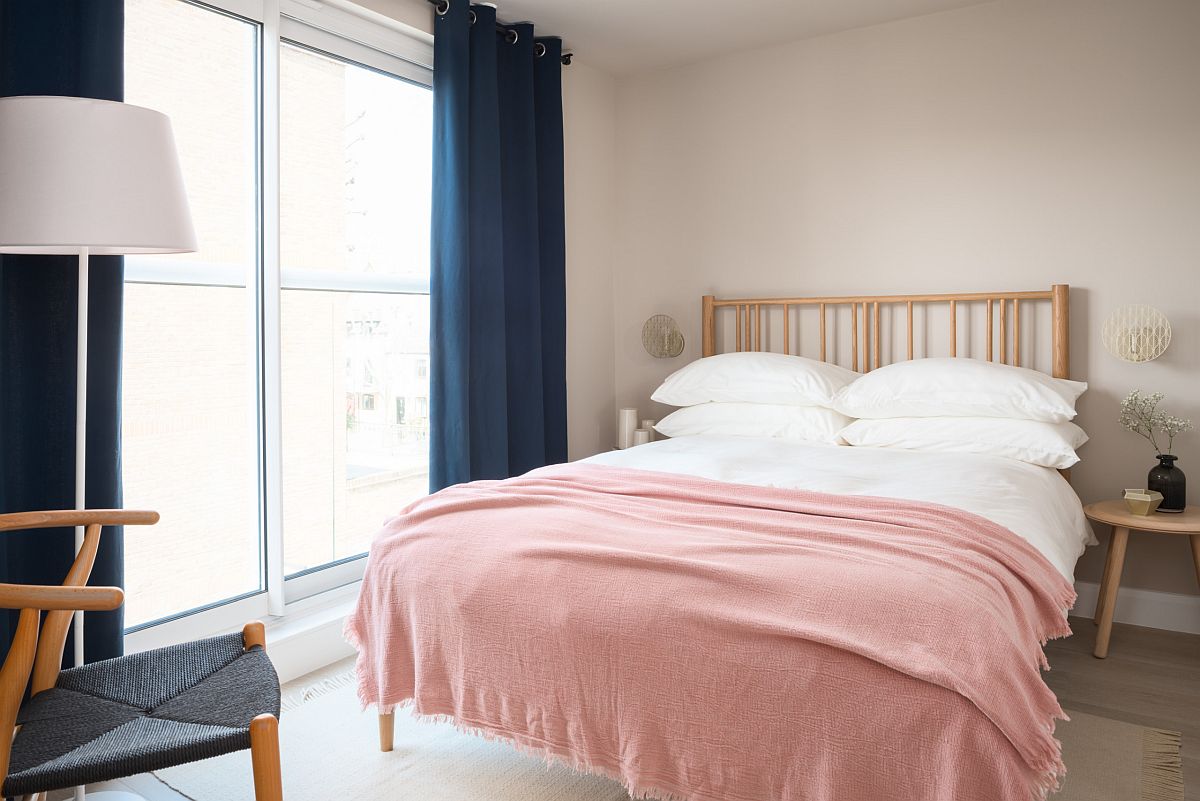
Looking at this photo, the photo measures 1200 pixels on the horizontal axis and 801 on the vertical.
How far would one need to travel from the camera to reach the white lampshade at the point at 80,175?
5.35 feet

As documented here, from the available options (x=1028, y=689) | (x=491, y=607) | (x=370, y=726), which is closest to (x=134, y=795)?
(x=370, y=726)

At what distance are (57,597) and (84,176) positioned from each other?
2.86ft

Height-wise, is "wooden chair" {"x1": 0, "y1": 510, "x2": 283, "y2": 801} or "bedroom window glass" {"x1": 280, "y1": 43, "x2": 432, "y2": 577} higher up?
"bedroom window glass" {"x1": 280, "y1": 43, "x2": 432, "y2": 577}

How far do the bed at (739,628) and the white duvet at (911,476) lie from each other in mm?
20

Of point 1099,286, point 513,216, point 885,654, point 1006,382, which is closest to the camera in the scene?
point 885,654

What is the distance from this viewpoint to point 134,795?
1.90m

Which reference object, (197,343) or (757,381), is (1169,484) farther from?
(197,343)

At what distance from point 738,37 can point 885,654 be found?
127 inches

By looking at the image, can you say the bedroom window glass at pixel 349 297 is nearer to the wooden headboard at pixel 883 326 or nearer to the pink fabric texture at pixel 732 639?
the pink fabric texture at pixel 732 639

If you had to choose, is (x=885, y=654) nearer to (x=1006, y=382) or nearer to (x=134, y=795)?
(x=134, y=795)

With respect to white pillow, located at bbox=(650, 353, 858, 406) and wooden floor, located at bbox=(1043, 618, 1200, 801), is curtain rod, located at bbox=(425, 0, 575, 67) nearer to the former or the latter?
white pillow, located at bbox=(650, 353, 858, 406)

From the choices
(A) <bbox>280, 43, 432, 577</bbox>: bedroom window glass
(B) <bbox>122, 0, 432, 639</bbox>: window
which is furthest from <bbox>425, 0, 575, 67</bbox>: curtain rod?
(A) <bbox>280, 43, 432, 577</bbox>: bedroom window glass

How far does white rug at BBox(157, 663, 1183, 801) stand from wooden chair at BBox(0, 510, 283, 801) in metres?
0.51

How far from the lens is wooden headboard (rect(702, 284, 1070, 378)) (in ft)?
10.4
